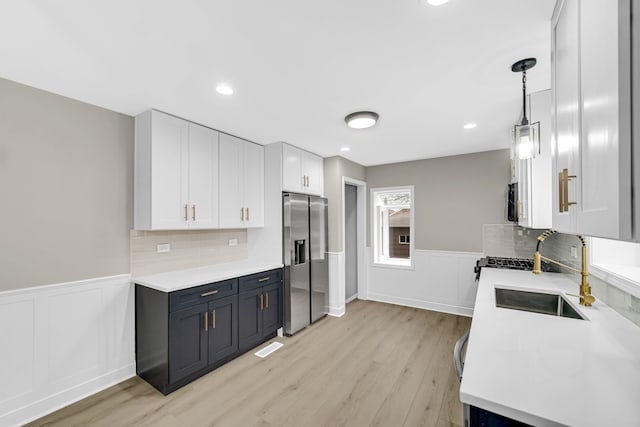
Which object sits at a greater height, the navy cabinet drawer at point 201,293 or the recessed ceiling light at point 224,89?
the recessed ceiling light at point 224,89

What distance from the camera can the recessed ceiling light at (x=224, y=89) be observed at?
2.07 m

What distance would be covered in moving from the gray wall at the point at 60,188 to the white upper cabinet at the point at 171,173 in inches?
6.7

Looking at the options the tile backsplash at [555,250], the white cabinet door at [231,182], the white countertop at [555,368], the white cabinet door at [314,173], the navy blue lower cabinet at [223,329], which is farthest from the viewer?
the white cabinet door at [314,173]

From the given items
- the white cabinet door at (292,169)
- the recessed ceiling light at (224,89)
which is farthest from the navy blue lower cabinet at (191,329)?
the recessed ceiling light at (224,89)

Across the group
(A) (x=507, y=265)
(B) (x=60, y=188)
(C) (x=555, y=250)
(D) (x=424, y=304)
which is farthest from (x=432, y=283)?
(B) (x=60, y=188)

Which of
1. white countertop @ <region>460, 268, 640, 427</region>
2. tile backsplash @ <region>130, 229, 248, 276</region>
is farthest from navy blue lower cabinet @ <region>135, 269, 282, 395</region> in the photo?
white countertop @ <region>460, 268, 640, 427</region>

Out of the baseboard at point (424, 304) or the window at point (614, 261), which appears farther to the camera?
the baseboard at point (424, 304)

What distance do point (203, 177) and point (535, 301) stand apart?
322 centimetres

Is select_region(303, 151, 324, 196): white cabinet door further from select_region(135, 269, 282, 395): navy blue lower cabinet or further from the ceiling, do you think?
select_region(135, 269, 282, 395): navy blue lower cabinet

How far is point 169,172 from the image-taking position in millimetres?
2625

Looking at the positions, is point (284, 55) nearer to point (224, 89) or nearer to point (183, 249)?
point (224, 89)

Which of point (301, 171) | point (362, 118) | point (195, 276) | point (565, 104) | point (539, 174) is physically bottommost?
point (195, 276)

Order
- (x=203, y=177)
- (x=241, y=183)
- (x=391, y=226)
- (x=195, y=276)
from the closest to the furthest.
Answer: (x=195, y=276)
(x=203, y=177)
(x=241, y=183)
(x=391, y=226)

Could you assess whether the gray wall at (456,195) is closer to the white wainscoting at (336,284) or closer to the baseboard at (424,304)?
the baseboard at (424,304)
